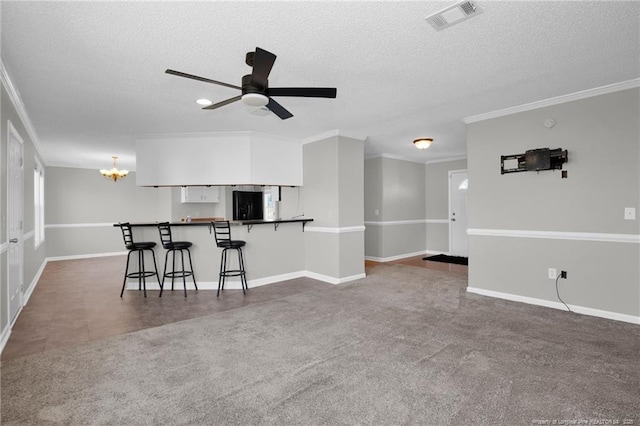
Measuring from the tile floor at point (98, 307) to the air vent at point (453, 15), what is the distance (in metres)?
3.60

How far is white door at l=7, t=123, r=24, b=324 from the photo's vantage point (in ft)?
10.9

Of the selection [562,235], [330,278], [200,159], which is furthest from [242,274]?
[562,235]

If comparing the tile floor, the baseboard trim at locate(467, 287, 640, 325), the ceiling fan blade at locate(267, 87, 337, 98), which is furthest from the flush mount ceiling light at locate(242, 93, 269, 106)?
the baseboard trim at locate(467, 287, 640, 325)

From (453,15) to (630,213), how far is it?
293 centimetres

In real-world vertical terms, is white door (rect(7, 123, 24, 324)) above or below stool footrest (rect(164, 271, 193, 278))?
above

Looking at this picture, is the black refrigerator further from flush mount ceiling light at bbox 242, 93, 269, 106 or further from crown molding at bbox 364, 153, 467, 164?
flush mount ceiling light at bbox 242, 93, 269, 106

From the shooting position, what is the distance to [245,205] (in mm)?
7926

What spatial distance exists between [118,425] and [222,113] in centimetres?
346

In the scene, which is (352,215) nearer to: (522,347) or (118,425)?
(522,347)

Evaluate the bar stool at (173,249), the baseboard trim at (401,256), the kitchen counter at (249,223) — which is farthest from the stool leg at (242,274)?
the baseboard trim at (401,256)

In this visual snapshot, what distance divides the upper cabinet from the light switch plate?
4.71 meters

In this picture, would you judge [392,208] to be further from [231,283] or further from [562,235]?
[231,283]

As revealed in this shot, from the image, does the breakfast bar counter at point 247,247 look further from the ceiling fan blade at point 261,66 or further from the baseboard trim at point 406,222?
the ceiling fan blade at point 261,66

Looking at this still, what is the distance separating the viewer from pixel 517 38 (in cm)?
239
